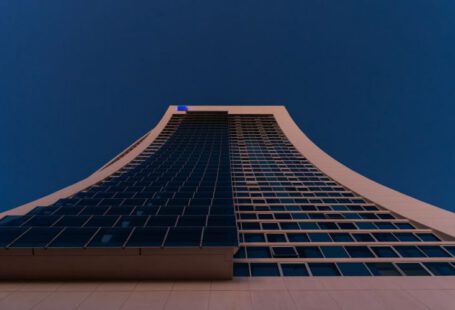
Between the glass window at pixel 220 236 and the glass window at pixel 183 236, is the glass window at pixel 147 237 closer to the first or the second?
the glass window at pixel 183 236

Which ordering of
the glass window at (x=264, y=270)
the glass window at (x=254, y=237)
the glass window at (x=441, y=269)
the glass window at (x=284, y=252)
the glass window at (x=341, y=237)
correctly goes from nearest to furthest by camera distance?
the glass window at (x=264, y=270), the glass window at (x=441, y=269), the glass window at (x=284, y=252), the glass window at (x=254, y=237), the glass window at (x=341, y=237)

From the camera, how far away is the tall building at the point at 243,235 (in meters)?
12.2

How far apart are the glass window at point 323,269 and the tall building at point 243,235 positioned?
0.18 feet

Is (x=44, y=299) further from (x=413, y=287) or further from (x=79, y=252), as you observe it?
(x=413, y=287)

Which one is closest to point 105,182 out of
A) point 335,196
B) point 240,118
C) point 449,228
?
point 335,196

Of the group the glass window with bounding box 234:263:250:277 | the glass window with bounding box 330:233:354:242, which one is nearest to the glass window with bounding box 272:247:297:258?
the glass window with bounding box 234:263:250:277

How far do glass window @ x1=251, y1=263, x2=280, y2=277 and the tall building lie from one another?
0.18ft

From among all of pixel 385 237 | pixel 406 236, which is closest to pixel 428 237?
pixel 406 236

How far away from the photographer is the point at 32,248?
12141 millimetres

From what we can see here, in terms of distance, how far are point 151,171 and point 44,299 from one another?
2143 centimetres

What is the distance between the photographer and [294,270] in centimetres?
1409

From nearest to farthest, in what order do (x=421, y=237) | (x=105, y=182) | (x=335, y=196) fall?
(x=421, y=237) < (x=335, y=196) < (x=105, y=182)

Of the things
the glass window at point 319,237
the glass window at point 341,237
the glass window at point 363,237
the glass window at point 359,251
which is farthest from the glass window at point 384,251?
the glass window at point 319,237

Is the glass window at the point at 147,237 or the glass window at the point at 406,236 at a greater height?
the glass window at the point at 147,237
